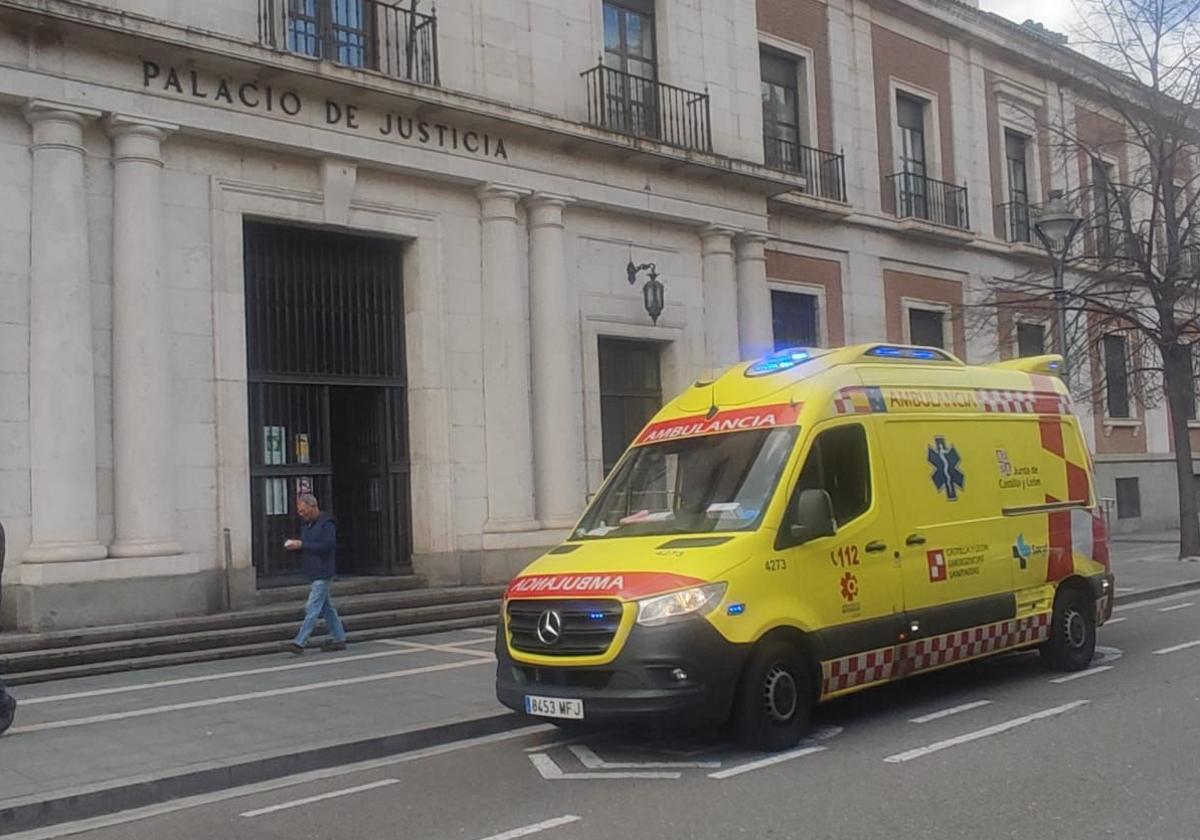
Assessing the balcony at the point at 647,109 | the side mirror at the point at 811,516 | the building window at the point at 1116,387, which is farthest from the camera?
the building window at the point at 1116,387

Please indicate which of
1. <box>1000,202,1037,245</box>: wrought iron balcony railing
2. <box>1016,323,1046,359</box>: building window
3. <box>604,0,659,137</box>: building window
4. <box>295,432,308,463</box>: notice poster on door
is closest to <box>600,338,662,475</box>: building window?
<box>604,0,659,137</box>: building window

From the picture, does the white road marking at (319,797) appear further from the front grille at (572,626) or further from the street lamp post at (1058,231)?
the street lamp post at (1058,231)

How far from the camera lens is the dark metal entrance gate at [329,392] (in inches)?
572

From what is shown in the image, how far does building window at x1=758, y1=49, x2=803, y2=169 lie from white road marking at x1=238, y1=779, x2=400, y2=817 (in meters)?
16.2

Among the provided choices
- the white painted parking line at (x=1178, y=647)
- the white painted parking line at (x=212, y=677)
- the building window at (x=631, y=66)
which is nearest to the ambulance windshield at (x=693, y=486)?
the white painted parking line at (x=212, y=677)

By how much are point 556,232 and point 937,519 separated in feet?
29.8

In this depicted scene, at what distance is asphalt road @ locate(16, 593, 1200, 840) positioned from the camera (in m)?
5.90

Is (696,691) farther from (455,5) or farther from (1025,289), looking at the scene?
(1025,289)

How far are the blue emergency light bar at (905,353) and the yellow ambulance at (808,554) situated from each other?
30 millimetres

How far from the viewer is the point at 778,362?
9.00 metres

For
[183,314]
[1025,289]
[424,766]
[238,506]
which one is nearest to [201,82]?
[183,314]

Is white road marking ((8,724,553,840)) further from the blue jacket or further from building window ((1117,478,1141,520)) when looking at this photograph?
building window ((1117,478,1141,520))

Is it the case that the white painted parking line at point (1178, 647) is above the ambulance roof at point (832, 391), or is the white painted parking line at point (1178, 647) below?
below

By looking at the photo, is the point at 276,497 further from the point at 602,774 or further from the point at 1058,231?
the point at 1058,231
